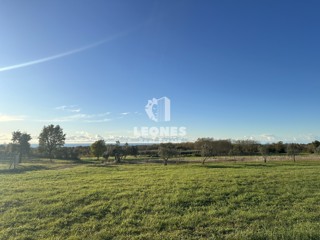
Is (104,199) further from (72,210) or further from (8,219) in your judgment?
(8,219)

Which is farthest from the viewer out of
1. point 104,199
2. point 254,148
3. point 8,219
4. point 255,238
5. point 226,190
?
point 254,148

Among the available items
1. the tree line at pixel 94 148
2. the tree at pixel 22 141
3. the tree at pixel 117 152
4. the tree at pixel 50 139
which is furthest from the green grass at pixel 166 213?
the tree at pixel 50 139

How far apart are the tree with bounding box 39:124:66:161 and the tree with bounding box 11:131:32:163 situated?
3.53 meters

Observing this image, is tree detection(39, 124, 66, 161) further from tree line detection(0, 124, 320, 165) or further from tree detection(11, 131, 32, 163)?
tree detection(11, 131, 32, 163)

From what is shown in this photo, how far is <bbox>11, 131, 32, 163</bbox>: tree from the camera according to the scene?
4950 centimetres

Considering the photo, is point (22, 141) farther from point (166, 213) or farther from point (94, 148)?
point (166, 213)

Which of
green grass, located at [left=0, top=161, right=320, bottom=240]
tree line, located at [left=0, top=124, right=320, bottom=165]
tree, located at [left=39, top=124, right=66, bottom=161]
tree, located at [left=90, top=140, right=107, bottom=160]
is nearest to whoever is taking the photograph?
green grass, located at [left=0, top=161, right=320, bottom=240]

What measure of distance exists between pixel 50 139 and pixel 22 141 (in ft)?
22.3

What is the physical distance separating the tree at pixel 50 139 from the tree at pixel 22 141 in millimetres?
3529

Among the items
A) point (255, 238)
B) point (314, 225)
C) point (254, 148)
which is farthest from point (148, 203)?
point (254, 148)

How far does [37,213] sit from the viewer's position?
7555 mm

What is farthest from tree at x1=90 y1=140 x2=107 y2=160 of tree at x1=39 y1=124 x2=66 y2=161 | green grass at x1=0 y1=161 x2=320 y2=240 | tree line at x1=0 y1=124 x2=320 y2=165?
green grass at x1=0 y1=161 x2=320 y2=240

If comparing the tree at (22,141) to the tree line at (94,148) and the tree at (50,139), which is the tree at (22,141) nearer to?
the tree line at (94,148)

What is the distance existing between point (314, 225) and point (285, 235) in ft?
3.54
